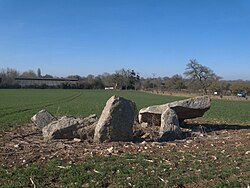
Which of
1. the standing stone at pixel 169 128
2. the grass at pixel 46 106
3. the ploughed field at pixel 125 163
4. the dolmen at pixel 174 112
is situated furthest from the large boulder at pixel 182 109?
the grass at pixel 46 106

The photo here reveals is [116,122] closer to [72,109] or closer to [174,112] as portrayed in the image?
[174,112]

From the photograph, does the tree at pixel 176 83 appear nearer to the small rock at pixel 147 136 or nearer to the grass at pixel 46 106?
the grass at pixel 46 106

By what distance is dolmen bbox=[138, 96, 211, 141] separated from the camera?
12430 mm

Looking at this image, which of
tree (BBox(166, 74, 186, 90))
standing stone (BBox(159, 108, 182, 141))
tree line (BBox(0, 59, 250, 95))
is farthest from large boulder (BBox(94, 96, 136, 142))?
tree (BBox(166, 74, 186, 90))

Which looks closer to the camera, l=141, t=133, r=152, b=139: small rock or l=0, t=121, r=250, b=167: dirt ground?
l=0, t=121, r=250, b=167: dirt ground

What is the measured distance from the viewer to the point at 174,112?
12.9 m

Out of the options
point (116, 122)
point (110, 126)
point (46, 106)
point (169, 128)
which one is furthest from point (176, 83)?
point (110, 126)

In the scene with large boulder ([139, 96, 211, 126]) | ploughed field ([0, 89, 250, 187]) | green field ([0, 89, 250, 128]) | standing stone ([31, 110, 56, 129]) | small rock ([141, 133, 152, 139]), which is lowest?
green field ([0, 89, 250, 128])

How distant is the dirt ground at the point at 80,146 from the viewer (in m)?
8.40

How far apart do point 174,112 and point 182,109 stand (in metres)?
1.31

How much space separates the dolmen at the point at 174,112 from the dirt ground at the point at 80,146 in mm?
795

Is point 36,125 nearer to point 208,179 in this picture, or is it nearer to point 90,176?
point 90,176

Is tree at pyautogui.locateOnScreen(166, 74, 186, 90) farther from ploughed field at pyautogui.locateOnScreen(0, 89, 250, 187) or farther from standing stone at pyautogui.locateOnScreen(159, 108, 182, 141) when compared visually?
ploughed field at pyautogui.locateOnScreen(0, 89, 250, 187)

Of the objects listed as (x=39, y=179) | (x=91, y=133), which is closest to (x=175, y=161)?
(x=39, y=179)
